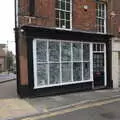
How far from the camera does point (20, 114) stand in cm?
1040

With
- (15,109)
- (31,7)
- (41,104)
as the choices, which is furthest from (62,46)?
(15,109)

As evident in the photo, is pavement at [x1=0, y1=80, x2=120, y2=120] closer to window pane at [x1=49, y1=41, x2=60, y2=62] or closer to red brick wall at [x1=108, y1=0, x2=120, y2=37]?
window pane at [x1=49, y1=41, x2=60, y2=62]

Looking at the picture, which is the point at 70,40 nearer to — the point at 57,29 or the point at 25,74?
the point at 57,29

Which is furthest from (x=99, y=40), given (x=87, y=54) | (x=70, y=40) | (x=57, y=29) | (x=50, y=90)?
(x=50, y=90)

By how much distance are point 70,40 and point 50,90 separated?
3169mm

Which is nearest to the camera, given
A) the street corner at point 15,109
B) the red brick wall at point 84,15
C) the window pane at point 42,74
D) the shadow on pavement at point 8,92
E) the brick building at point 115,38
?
the street corner at point 15,109

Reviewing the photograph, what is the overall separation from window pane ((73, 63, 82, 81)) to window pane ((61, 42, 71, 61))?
2.33ft

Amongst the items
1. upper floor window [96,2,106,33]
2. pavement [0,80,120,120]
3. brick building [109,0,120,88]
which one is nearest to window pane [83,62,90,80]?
pavement [0,80,120,120]

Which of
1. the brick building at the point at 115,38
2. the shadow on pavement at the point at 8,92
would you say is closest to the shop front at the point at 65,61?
Result: the brick building at the point at 115,38

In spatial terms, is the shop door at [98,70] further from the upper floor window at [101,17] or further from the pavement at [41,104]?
the pavement at [41,104]

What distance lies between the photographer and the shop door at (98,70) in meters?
17.3

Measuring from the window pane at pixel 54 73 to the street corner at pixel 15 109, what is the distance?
238cm

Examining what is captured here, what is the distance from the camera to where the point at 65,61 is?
15602mm

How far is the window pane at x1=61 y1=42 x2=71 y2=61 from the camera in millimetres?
15492
